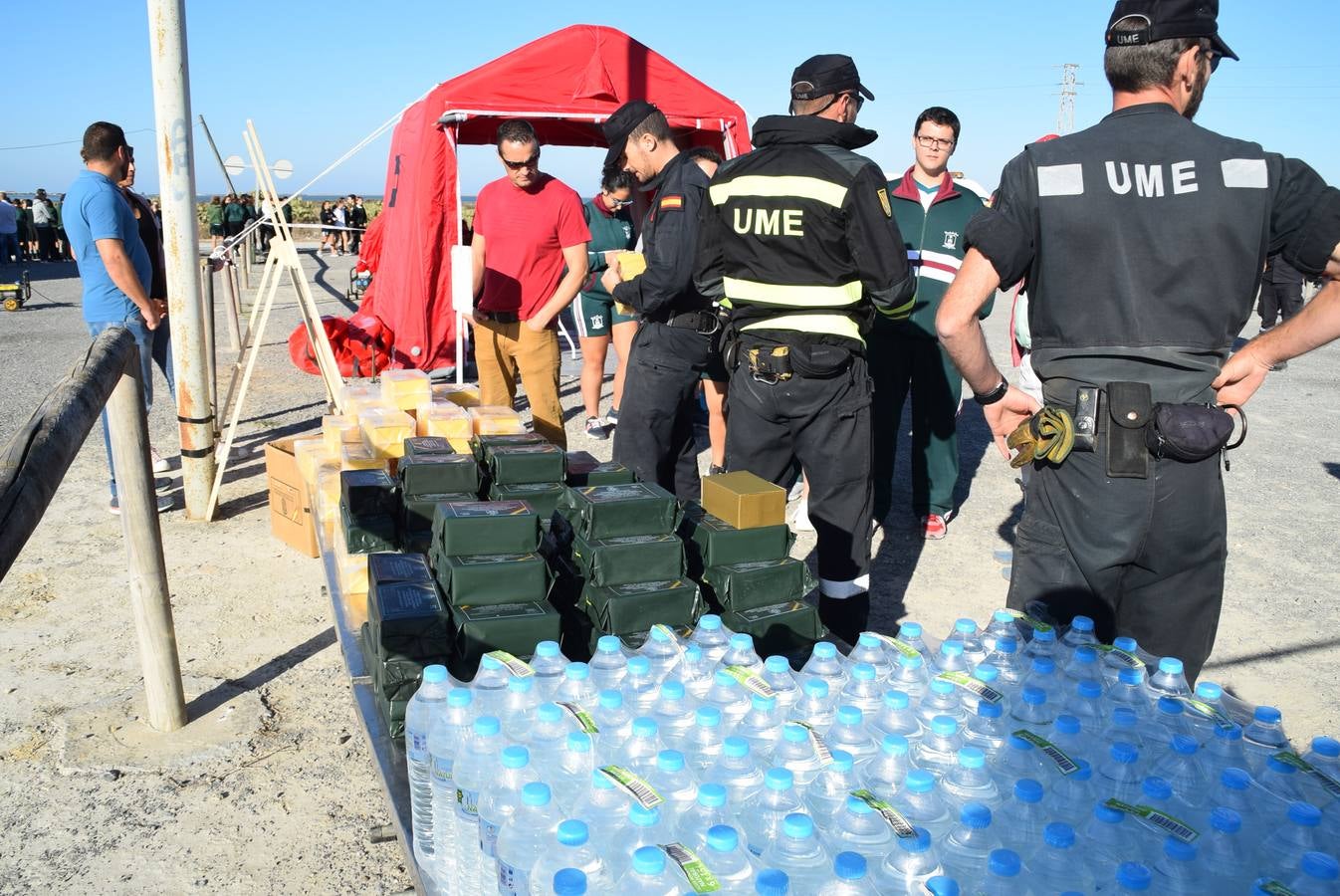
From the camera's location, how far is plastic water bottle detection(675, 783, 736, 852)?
1.66 m

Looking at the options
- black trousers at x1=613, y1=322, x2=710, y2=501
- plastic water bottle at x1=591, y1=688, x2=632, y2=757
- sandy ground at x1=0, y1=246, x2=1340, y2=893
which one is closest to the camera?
plastic water bottle at x1=591, y1=688, x2=632, y2=757

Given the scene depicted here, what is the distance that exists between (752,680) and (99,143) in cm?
554

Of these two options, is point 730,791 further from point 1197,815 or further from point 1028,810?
point 1197,815

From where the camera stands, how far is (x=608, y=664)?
2320 millimetres

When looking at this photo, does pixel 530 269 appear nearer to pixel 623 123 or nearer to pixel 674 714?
pixel 623 123

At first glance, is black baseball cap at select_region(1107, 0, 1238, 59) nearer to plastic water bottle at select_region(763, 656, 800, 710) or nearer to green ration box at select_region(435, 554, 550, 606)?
plastic water bottle at select_region(763, 656, 800, 710)

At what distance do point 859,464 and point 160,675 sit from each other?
279 cm

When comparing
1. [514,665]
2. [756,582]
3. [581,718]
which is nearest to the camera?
[581,718]

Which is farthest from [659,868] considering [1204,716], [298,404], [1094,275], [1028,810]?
[298,404]

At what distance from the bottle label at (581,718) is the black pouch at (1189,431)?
1.59 m

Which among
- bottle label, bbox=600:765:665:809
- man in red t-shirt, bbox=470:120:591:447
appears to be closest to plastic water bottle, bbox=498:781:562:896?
bottle label, bbox=600:765:665:809

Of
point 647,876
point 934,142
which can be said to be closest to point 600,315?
point 934,142

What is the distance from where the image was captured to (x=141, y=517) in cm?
361

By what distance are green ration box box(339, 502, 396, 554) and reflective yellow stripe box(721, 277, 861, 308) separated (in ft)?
5.12
